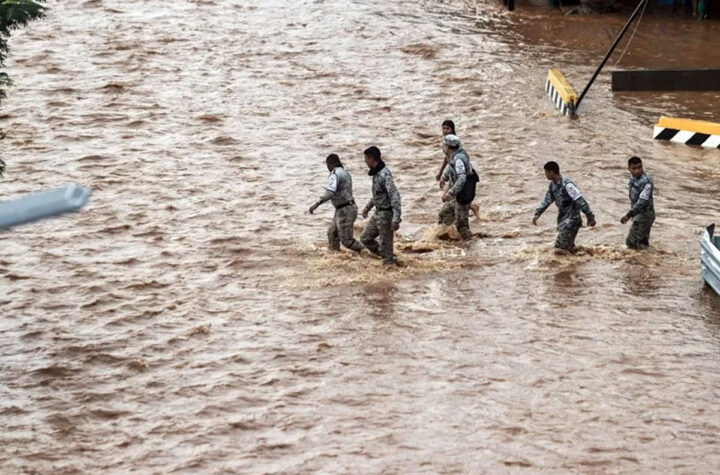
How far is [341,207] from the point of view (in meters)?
14.1

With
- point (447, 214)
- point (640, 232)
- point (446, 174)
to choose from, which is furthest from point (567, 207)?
point (447, 214)

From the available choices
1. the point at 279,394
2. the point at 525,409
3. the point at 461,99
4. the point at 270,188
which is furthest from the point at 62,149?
the point at 525,409

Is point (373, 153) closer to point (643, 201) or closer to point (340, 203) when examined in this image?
point (340, 203)

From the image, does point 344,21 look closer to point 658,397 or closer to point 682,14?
point 682,14

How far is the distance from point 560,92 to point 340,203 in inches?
373

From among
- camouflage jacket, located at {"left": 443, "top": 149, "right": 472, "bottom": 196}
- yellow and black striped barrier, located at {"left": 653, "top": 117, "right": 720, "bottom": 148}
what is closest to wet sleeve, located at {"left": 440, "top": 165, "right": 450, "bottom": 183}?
camouflage jacket, located at {"left": 443, "top": 149, "right": 472, "bottom": 196}

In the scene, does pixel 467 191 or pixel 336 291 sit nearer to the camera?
pixel 336 291

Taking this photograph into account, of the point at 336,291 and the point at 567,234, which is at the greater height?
the point at 567,234

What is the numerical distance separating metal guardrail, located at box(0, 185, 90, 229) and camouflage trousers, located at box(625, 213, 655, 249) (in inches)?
382

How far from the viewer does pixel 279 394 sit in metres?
11.2

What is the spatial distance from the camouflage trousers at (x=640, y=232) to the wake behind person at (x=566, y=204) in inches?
24.4

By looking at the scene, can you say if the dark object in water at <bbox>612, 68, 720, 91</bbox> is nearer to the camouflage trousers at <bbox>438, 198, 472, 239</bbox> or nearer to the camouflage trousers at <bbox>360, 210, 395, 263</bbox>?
the camouflage trousers at <bbox>438, 198, 472, 239</bbox>

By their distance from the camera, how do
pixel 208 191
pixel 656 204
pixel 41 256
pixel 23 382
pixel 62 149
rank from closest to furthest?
1. pixel 23 382
2. pixel 41 256
3. pixel 656 204
4. pixel 208 191
5. pixel 62 149

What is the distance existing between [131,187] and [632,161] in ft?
26.0
